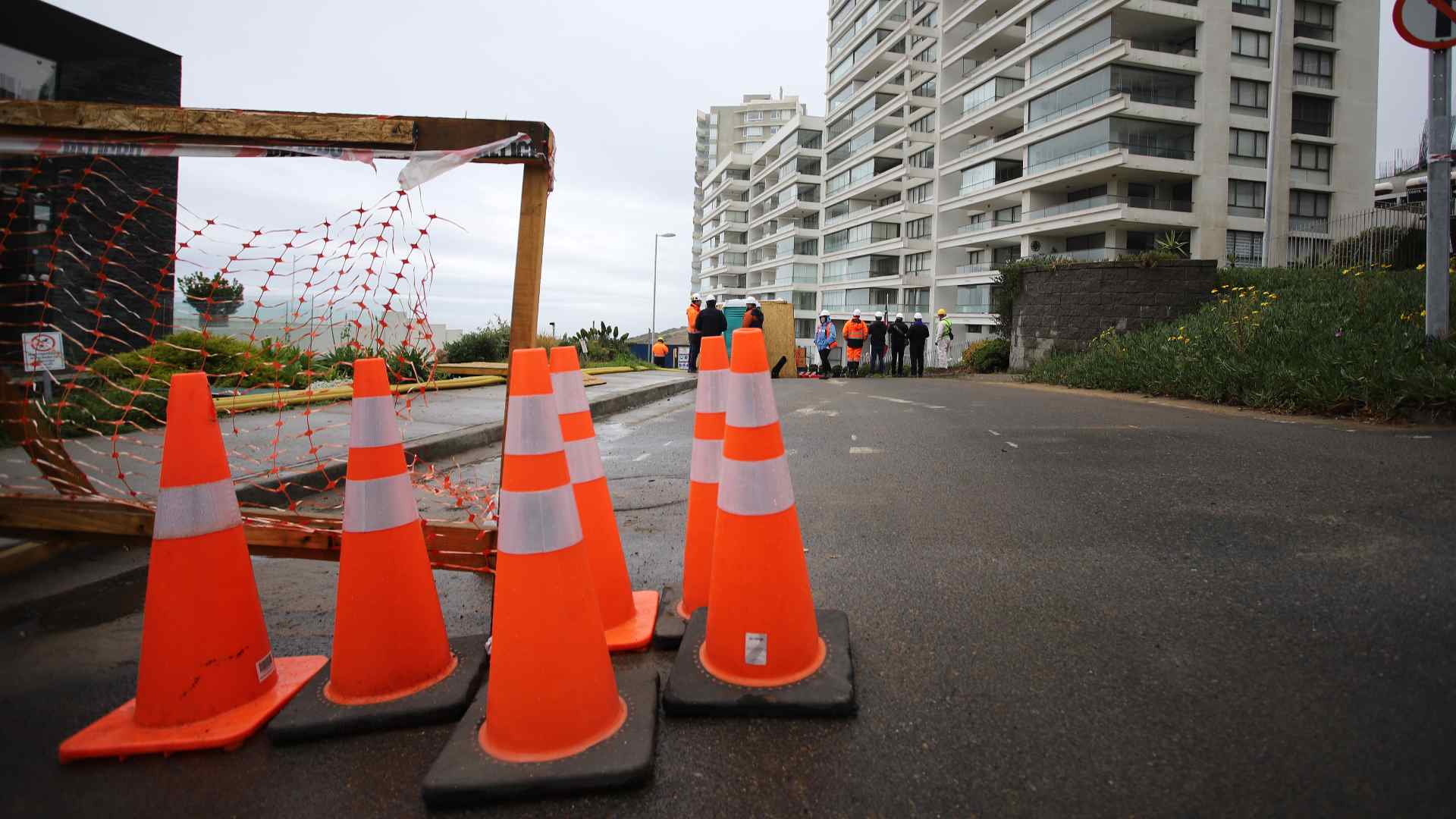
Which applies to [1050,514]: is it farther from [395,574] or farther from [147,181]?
→ [147,181]

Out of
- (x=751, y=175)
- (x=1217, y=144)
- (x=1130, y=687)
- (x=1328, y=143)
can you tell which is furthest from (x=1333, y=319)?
(x=751, y=175)

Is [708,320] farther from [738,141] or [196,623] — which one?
[738,141]

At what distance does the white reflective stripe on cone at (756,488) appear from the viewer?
2447mm

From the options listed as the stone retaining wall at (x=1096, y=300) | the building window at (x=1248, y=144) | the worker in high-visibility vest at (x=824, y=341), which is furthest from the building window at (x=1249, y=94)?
the worker in high-visibility vest at (x=824, y=341)

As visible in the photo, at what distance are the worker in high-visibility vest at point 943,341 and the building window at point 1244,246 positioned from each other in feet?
46.0

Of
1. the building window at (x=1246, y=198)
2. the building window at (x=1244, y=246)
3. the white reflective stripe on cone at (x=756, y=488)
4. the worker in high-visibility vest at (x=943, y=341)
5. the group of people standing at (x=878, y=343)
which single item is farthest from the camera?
the building window at (x=1246, y=198)

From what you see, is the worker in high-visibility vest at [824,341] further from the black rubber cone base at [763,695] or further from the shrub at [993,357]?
the black rubber cone base at [763,695]

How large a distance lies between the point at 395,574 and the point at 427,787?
2.72ft

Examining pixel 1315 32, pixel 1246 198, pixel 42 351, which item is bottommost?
pixel 42 351

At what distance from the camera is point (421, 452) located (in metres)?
6.39

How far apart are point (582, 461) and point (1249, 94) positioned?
46968 mm

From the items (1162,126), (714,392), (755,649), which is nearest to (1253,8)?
(1162,126)

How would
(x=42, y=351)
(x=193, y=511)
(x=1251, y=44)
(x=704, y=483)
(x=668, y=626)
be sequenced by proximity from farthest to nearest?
1. (x=1251, y=44)
2. (x=42, y=351)
3. (x=704, y=483)
4. (x=668, y=626)
5. (x=193, y=511)

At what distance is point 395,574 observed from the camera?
→ 2.46 meters
